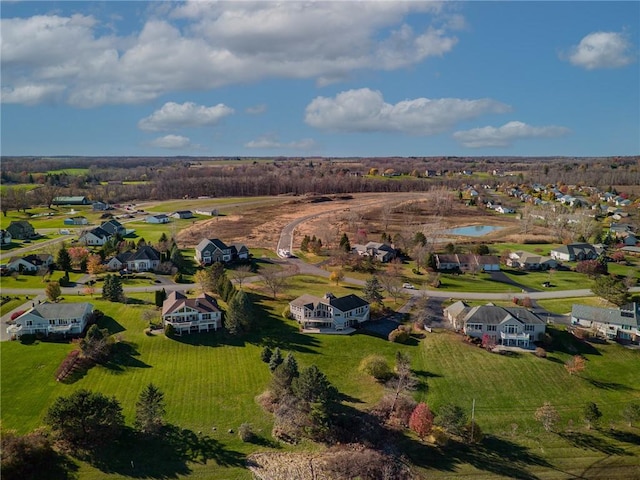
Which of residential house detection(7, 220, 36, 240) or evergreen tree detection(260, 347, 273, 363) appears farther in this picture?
residential house detection(7, 220, 36, 240)

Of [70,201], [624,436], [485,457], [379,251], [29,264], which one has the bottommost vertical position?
[485,457]

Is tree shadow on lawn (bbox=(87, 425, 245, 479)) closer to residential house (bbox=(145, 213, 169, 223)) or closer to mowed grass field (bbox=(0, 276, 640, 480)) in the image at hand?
mowed grass field (bbox=(0, 276, 640, 480))

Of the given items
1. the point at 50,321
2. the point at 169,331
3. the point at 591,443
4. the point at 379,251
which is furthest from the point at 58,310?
the point at 379,251

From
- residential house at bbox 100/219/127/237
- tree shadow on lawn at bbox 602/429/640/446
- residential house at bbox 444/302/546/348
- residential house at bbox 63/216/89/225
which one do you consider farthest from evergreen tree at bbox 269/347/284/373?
residential house at bbox 63/216/89/225

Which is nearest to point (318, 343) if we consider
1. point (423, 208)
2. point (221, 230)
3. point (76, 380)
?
point (76, 380)

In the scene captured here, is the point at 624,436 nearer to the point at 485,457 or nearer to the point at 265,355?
the point at 485,457
